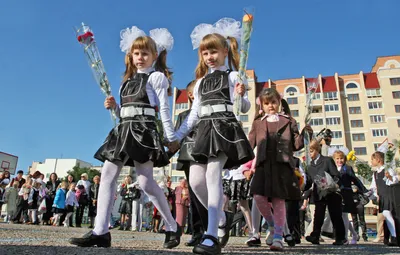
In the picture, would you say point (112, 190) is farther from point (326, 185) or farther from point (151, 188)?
point (326, 185)

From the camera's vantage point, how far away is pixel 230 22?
399cm

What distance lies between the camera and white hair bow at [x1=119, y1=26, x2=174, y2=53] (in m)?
4.14

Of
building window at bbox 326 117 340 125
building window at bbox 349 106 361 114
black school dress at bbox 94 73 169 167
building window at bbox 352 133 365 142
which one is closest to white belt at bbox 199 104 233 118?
black school dress at bbox 94 73 169 167

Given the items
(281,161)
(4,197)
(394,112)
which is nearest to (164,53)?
(281,161)

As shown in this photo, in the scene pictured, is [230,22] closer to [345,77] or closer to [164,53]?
[164,53]

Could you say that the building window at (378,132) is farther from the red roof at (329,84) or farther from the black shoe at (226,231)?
the black shoe at (226,231)

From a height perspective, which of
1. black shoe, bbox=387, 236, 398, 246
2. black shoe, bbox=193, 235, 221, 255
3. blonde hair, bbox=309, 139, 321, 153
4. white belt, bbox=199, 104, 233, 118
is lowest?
black shoe, bbox=387, 236, 398, 246

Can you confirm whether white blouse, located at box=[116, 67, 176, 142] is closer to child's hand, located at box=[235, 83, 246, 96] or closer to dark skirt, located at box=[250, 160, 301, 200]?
child's hand, located at box=[235, 83, 246, 96]

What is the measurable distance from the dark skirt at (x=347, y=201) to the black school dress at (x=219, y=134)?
4229mm

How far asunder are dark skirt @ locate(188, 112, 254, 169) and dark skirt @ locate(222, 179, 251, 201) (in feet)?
8.40

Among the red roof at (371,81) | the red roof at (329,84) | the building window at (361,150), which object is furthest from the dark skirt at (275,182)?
the red roof at (371,81)

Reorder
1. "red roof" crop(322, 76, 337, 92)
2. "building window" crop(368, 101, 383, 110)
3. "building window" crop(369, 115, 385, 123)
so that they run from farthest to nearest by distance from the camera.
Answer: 1. "red roof" crop(322, 76, 337, 92)
2. "building window" crop(368, 101, 383, 110)
3. "building window" crop(369, 115, 385, 123)

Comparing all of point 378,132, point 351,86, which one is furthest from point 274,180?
point 351,86

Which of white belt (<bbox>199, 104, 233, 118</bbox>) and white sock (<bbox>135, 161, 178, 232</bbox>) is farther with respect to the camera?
white sock (<bbox>135, 161, 178, 232</bbox>)
